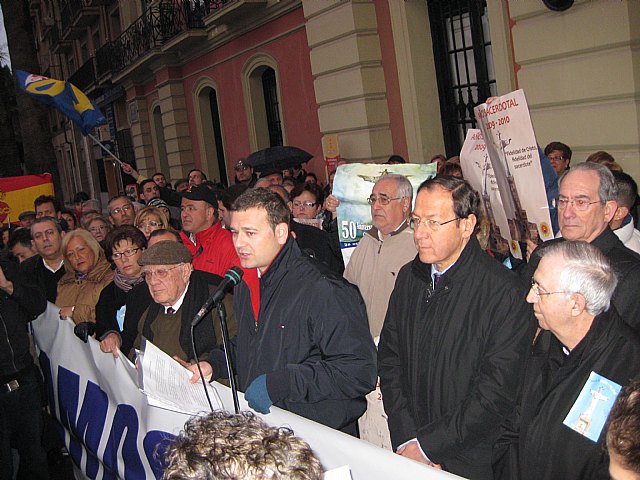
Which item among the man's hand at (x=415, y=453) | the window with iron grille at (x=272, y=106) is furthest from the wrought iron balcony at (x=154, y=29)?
the man's hand at (x=415, y=453)

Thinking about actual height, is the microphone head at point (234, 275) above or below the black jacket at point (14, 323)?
above

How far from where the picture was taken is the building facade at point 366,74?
7270mm

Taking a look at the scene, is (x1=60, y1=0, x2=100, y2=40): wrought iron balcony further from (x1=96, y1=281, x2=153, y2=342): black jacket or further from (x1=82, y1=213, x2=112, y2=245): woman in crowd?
(x1=96, y1=281, x2=153, y2=342): black jacket

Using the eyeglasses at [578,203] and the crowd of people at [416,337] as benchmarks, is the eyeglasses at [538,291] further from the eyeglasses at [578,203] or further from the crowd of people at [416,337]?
the eyeglasses at [578,203]

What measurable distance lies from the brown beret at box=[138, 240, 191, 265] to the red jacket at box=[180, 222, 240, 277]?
3.77 feet

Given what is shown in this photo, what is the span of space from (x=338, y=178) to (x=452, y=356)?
2460 millimetres

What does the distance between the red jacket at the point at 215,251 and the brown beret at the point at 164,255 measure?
1.15 metres

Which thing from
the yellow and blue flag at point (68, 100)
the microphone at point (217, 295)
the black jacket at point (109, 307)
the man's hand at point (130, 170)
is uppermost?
the yellow and blue flag at point (68, 100)

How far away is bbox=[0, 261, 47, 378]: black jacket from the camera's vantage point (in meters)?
4.73

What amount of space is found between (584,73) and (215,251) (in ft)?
14.3

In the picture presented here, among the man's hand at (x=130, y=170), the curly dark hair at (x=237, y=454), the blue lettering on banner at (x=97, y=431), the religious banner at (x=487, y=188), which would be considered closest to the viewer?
the curly dark hair at (x=237, y=454)

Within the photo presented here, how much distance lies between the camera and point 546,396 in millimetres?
2613

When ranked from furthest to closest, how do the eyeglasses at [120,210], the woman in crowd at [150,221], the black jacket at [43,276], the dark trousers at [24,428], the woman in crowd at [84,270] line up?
1. the eyeglasses at [120,210]
2. the black jacket at [43,276]
3. the woman in crowd at [150,221]
4. the woman in crowd at [84,270]
5. the dark trousers at [24,428]

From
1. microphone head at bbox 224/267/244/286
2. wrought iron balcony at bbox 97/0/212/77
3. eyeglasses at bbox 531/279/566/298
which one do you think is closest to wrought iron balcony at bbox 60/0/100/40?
wrought iron balcony at bbox 97/0/212/77
